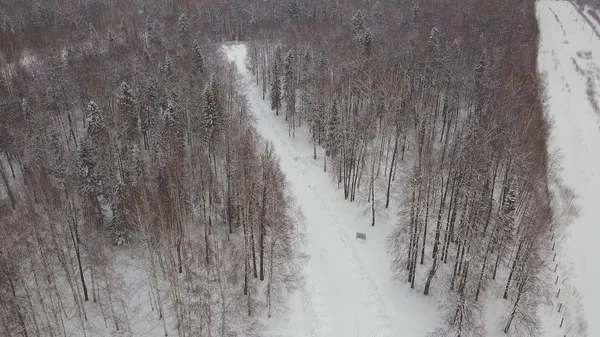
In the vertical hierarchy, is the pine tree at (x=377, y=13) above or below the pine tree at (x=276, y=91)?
above

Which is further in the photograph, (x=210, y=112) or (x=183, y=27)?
(x=183, y=27)

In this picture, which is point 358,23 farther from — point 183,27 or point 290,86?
point 183,27

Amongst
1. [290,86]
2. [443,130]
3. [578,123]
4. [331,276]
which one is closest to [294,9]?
[290,86]

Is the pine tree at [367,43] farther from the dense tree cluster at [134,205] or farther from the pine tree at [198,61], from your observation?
the pine tree at [198,61]

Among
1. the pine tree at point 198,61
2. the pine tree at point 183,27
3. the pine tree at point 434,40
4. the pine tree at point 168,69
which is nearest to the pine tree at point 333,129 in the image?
the pine tree at point 434,40

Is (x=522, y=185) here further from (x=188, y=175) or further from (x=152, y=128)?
(x=152, y=128)

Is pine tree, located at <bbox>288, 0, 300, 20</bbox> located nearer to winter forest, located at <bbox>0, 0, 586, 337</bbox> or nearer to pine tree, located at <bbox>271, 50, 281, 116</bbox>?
winter forest, located at <bbox>0, 0, 586, 337</bbox>
